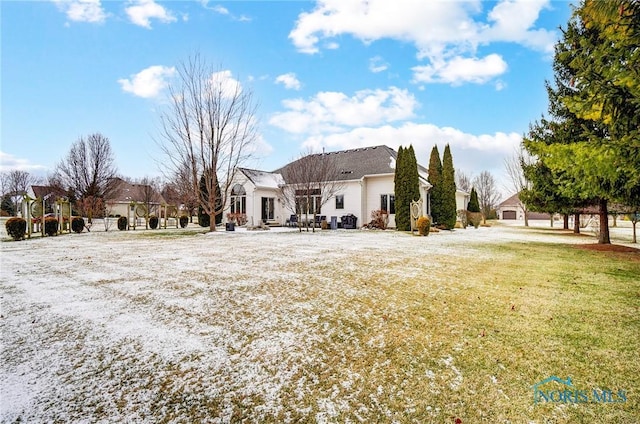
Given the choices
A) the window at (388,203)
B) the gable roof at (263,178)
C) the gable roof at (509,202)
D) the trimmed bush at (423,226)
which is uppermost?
the gable roof at (263,178)

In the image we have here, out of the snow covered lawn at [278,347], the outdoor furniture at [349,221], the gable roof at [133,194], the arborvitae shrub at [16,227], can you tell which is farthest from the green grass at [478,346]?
the gable roof at [133,194]

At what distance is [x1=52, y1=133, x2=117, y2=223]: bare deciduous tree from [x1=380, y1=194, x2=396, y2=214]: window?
28.5m

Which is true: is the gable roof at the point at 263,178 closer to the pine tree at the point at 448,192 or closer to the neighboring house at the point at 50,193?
the pine tree at the point at 448,192

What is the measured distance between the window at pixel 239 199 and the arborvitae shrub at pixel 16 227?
41.4 ft

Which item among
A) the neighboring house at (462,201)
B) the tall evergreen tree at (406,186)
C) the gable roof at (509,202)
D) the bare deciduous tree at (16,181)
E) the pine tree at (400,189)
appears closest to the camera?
the tall evergreen tree at (406,186)

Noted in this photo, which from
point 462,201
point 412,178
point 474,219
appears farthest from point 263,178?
point 462,201

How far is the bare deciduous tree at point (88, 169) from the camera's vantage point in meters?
33.0

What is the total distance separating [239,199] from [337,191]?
7942 mm

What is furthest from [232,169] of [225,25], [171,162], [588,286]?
[588,286]

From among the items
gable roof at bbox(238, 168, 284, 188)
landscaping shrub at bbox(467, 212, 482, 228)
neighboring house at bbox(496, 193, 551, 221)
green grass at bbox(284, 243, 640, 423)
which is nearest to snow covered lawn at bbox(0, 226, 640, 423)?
green grass at bbox(284, 243, 640, 423)

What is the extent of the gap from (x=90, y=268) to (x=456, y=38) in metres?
13.7

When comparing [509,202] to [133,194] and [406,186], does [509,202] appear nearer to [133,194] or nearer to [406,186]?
[406,186]

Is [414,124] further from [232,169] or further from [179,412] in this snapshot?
[179,412]

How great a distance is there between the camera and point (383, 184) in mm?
21797
